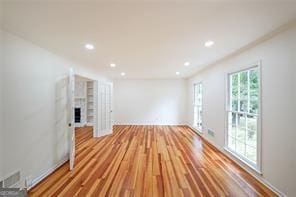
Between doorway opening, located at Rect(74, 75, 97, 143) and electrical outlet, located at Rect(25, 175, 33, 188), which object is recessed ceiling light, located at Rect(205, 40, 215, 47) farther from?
doorway opening, located at Rect(74, 75, 97, 143)

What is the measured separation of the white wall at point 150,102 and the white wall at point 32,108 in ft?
16.9

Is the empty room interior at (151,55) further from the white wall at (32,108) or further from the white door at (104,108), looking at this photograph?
the white door at (104,108)

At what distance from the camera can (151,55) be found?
390 cm

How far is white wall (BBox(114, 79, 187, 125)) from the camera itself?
347 inches

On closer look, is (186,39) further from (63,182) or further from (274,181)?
(63,182)

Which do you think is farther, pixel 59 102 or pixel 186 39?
pixel 59 102

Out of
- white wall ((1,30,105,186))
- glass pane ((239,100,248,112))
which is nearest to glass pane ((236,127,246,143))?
glass pane ((239,100,248,112))

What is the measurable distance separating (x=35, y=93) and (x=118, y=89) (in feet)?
20.0

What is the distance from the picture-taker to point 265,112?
2.80 meters

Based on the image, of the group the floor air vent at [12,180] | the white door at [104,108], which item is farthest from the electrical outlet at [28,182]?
the white door at [104,108]

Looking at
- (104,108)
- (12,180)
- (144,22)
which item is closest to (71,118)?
(12,180)

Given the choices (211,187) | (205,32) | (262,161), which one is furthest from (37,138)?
(262,161)

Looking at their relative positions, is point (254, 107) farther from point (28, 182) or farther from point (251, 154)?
point (28, 182)

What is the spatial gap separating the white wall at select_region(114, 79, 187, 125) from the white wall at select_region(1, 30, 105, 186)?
202 inches
